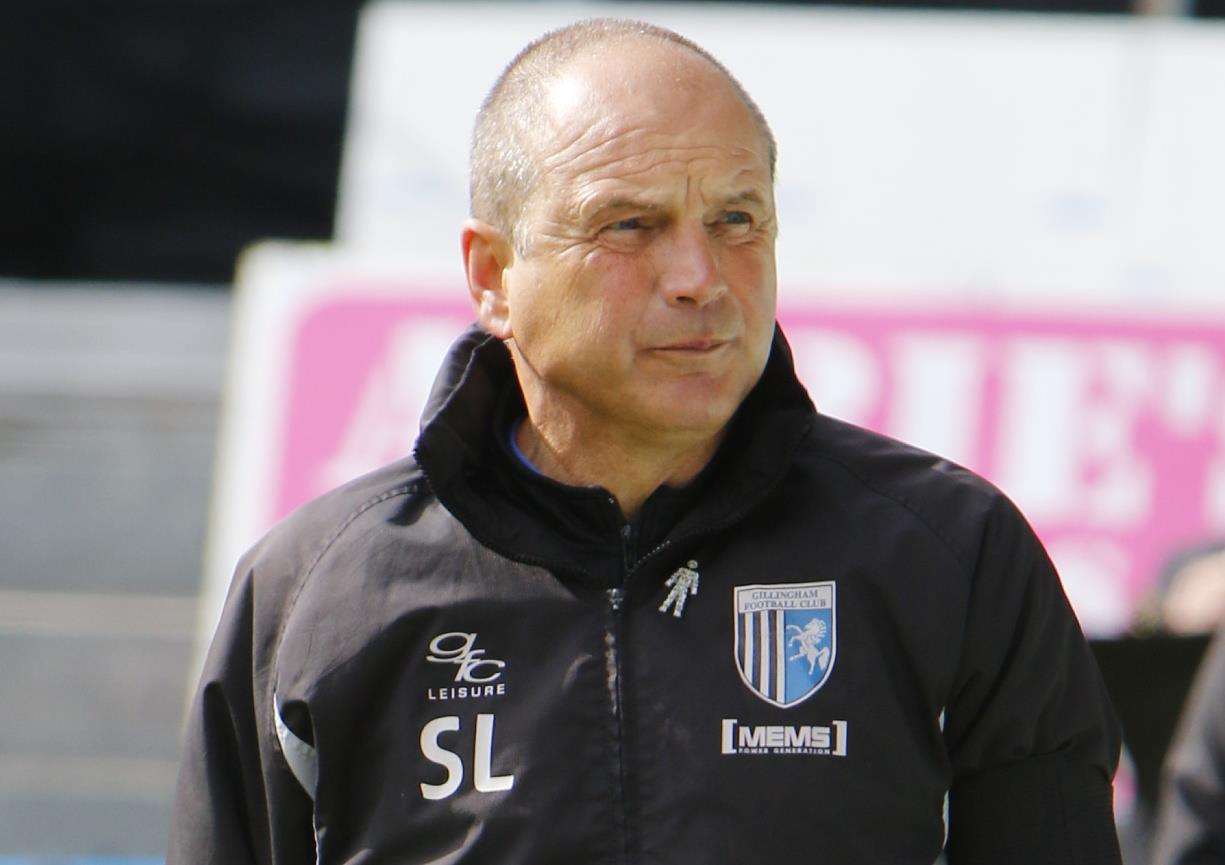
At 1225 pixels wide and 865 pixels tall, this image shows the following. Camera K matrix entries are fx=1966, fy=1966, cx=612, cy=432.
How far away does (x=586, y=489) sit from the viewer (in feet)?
6.25

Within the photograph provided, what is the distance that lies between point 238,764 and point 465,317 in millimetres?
3438

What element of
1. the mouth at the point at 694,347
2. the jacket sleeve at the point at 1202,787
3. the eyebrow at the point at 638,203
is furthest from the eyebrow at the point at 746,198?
the jacket sleeve at the point at 1202,787

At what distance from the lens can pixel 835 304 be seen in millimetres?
5305

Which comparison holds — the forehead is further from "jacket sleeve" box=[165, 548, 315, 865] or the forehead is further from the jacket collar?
"jacket sleeve" box=[165, 548, 315, 865]

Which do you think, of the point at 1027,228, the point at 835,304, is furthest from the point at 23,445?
the point at 1027,228

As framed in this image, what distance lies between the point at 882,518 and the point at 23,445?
538 cm

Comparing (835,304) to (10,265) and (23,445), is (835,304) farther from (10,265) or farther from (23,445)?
(10,265)

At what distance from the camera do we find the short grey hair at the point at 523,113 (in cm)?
191

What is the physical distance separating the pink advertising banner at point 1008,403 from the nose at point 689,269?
11.2ft

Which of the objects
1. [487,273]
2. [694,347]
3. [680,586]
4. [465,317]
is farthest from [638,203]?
[465,317]

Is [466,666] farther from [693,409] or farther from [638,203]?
[638,203]

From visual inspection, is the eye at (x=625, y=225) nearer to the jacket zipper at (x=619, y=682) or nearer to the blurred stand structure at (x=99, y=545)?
the jacket zipper at (x=619, y=682)

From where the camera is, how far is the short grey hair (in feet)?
6.26

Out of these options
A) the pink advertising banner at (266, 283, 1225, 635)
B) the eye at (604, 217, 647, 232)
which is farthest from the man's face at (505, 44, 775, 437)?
the pink advertising banner at (266, 283, 1225, 635)
